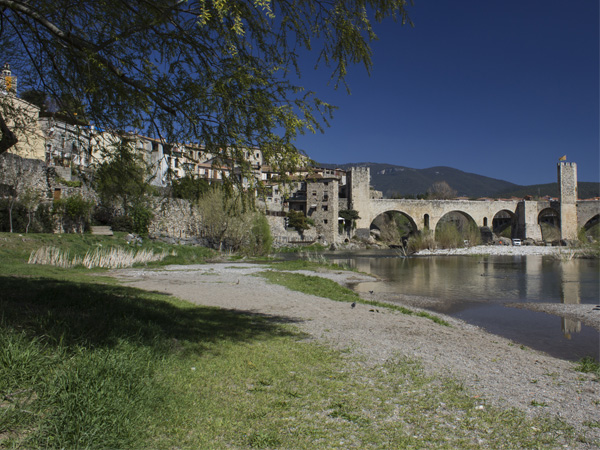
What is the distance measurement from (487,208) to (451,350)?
65.3 metres

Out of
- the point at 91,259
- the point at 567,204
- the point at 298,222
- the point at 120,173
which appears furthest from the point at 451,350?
the point at 567,204

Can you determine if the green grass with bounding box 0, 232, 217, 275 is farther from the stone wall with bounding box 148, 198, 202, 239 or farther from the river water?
the river water

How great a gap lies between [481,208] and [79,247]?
60359mm

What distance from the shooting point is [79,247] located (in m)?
16.6

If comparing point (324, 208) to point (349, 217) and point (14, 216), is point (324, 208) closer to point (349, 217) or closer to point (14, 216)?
point (349, 217)

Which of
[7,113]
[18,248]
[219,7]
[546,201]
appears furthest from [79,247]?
[546,201]

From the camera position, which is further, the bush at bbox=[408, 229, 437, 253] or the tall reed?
the bush at bbox=[408, 229, 437, 253]

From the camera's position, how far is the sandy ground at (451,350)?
12.7 feet

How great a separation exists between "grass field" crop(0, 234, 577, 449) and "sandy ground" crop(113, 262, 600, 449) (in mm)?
375

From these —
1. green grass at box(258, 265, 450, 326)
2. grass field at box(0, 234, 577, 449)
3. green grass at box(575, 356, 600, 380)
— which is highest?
grass field at box(0, 234, 577, 449)

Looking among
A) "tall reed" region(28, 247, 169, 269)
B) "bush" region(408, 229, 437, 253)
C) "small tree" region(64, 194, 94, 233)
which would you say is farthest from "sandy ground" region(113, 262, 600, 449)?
"bush" region(408, 229, 437, 253)

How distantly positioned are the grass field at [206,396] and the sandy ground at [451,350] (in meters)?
0.38

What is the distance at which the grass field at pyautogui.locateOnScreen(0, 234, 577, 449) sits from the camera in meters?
2.69

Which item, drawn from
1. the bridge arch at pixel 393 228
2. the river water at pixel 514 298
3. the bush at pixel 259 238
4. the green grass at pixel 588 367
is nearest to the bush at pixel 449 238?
the bridge arch at pixel 393 228
